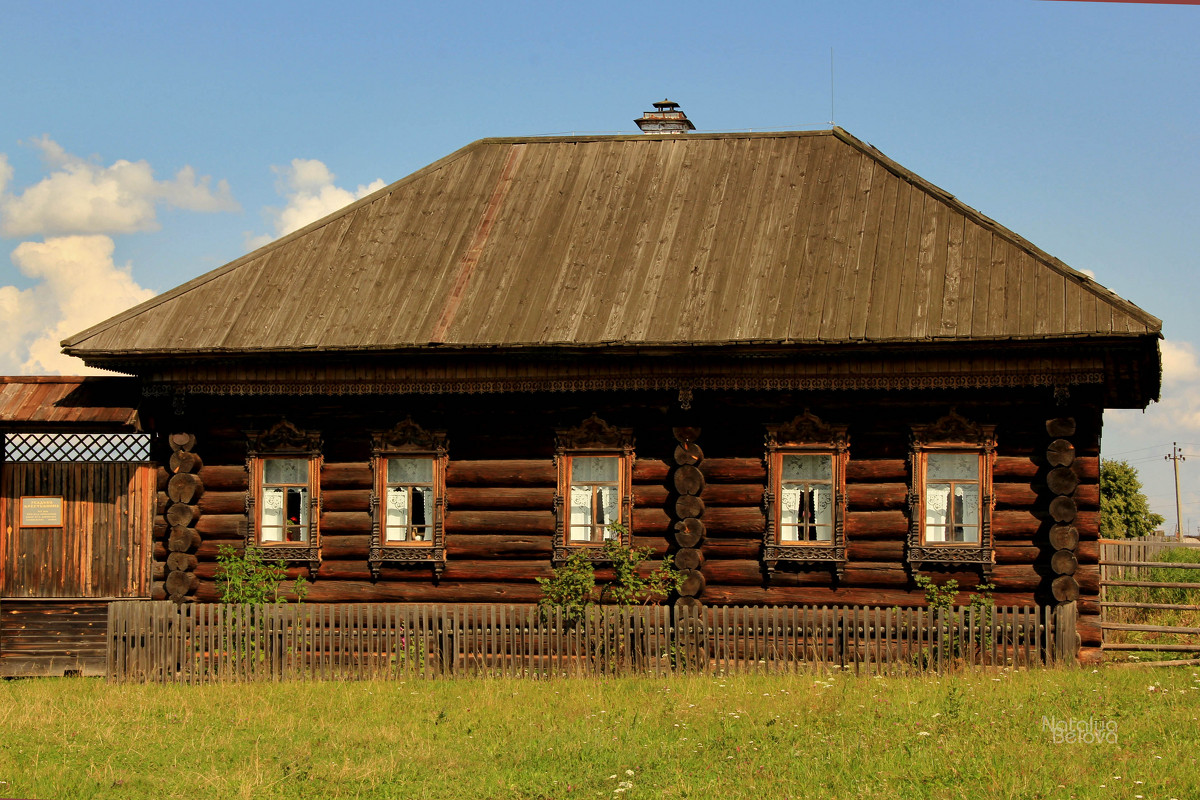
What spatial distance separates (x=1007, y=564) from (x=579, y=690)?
5.16 metres

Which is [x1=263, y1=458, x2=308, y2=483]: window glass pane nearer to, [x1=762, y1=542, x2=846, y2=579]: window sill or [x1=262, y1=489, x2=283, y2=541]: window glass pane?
[x1=262, y1=489, x2=283, y2=541]: window glass pane

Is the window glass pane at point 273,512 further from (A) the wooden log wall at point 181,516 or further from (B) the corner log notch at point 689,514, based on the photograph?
(B) the corner log notch at point 689,514

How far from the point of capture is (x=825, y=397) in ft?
44.5

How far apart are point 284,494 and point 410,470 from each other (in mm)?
1630

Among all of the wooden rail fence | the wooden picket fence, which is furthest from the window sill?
the wooden rail fence

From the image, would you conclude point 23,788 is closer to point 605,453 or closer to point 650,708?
point 650,708

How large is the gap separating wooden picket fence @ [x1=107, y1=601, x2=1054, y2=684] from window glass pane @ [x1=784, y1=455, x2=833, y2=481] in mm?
1521

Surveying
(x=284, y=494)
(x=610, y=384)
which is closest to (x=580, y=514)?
(x=610, y=384)

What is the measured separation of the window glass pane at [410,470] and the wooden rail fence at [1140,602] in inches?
322

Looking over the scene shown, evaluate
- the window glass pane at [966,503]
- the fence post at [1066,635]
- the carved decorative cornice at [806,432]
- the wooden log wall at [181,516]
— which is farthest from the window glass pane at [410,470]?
the fence post at [1066,635]

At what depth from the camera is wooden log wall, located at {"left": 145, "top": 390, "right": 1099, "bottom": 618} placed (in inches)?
520

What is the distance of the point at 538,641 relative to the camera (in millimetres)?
13172

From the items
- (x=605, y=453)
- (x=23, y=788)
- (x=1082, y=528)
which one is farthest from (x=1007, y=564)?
(x=23, y=788)

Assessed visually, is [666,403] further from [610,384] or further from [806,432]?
[806,432]
